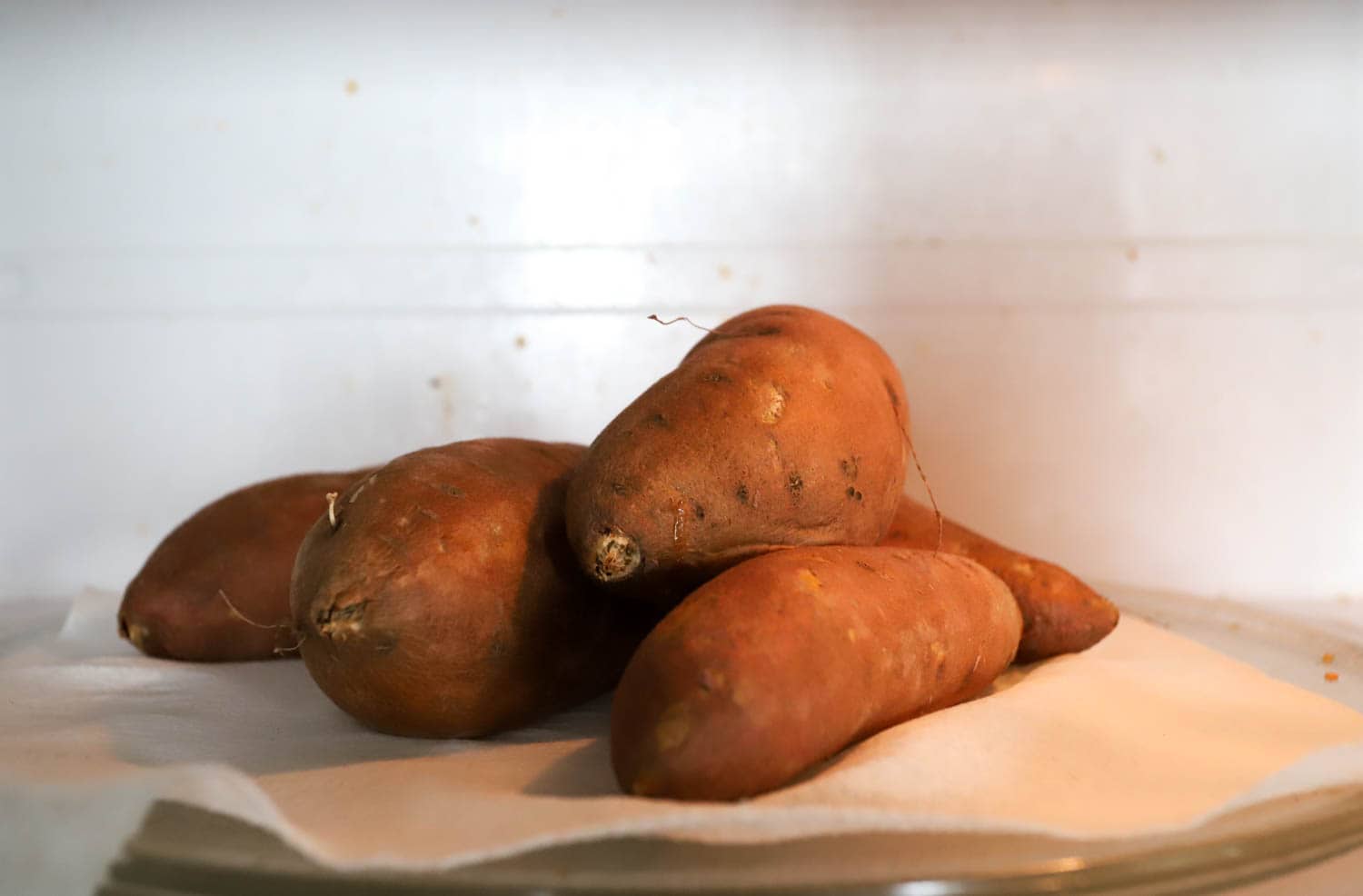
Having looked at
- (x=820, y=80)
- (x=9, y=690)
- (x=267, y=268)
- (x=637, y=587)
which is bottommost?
(x=9, y=690)

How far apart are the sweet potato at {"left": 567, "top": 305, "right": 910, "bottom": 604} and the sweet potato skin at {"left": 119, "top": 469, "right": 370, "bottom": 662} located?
369 mm

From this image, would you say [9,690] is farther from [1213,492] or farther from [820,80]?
[1213,492]

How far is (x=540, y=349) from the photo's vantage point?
4.30 ft

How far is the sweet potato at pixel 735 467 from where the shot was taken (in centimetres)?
70

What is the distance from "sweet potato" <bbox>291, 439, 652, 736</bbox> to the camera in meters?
0.67

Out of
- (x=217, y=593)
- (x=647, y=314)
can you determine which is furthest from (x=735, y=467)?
(x=647, y=314)

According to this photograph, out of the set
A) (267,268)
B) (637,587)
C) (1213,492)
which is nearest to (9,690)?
(637,587)

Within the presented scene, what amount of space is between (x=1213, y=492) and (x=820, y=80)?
67 cm

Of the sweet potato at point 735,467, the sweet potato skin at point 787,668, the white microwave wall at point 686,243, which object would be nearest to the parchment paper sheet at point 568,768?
the sweet potato skin at point 787,668

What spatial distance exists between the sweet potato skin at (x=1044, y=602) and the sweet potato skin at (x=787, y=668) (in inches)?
4.9

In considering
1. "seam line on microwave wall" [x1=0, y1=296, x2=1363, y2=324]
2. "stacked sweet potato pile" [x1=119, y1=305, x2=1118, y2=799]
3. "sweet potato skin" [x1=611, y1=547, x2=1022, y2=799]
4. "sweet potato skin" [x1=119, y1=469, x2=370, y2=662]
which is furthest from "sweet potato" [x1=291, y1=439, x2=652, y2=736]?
"seam line on microwave wall" [x1=0, y1=296, x2=1363, y2=324]

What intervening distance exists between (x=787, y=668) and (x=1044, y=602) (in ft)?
1.24

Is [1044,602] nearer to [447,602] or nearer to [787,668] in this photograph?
[787,668]

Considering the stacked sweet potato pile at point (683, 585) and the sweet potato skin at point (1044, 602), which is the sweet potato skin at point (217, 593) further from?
the sweet potato skin at point (1044, 602)
